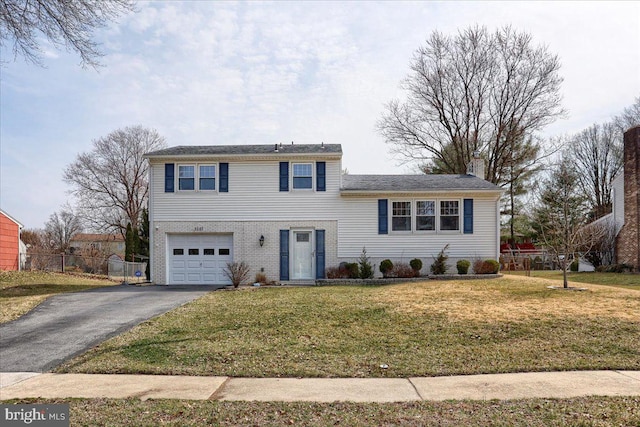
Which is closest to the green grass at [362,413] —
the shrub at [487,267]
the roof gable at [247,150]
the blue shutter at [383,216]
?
the shrub at [487,267]

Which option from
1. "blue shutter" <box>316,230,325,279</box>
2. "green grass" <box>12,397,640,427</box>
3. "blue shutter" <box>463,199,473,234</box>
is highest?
"blue shutter" <box>463,199,473,234</box>

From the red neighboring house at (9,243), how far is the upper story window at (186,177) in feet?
30.2

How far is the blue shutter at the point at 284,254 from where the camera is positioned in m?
20.5

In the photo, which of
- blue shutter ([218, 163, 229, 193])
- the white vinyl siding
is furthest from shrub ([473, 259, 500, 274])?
blue shutter ([218, 163, 229, 193])

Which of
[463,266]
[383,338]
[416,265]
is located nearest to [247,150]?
[416,265]

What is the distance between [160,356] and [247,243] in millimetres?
12703

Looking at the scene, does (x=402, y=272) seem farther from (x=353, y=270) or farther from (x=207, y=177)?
(x=207, y=177)

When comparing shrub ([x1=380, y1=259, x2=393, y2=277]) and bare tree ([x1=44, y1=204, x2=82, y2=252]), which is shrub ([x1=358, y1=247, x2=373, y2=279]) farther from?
Answer: bare tree ([x1=44, y1=204, x2=82, y2=252])

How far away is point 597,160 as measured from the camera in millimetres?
43031

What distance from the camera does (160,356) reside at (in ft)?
26.2

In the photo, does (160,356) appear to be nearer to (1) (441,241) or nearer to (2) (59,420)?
(2) (59,420)

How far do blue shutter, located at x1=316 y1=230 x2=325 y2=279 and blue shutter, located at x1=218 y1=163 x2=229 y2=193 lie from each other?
4.38m

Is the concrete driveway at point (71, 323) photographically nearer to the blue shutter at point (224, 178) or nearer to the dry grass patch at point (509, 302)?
the blue shutter at point (224, 178)

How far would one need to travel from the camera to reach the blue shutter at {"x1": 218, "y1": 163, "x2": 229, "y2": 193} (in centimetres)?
2081
